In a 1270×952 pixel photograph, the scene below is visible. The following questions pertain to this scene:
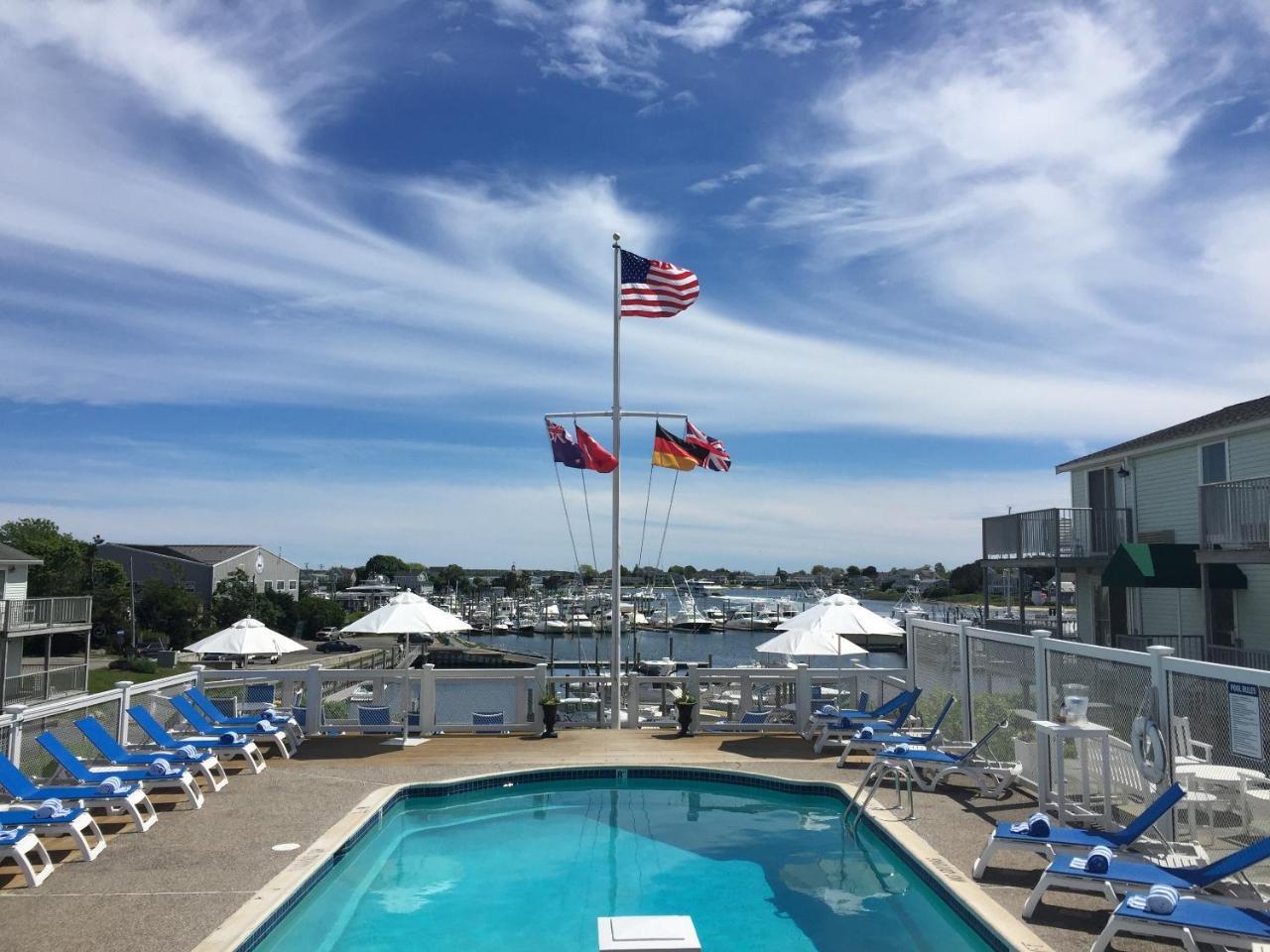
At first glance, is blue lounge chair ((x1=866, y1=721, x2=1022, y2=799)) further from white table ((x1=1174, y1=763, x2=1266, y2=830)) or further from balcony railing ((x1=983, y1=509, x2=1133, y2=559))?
balcony railing ((x1=983, y1=509, x2=1133, y2=559))

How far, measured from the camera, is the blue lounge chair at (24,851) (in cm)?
756

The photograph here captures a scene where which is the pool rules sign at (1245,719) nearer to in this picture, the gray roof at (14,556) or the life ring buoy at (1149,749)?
the life ring buoy at (1149,749)

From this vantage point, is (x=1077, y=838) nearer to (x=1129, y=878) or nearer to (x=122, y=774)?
(x=1129, y=878)

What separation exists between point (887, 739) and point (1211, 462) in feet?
41.8

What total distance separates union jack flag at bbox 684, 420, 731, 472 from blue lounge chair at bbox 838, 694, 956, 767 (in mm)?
4947

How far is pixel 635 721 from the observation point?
16203 mm

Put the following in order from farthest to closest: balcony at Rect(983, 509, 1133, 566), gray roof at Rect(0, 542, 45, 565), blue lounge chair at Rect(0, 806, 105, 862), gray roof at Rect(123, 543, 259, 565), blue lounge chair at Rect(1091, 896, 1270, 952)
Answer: gray roof at Rect(123, 543, 259, 565) < gray roof at Rect(0, 542, 45, 565) < balcony at Rect(983, 509, 1133, 566) < blue lounge chair at Rect(0, 806, 105, 862) < blue lounge chair at Rect(1091, 896, 1270, 952)

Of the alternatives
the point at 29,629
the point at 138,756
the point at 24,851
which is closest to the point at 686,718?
the point at 138,756

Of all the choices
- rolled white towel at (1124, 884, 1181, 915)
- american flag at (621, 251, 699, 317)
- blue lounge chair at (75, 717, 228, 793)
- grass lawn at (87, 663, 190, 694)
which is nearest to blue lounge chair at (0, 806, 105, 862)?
blue lounge chair at (75, 717, 228, 793)

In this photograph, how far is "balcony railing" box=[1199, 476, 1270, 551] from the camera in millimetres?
17359

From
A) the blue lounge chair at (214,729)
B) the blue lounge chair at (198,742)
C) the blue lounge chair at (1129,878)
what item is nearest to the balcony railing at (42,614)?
the blue lounge chair at (214,729)

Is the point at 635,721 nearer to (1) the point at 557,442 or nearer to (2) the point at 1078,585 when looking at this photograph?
(1) the point at 557,442

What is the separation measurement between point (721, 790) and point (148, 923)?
7393 millimetres

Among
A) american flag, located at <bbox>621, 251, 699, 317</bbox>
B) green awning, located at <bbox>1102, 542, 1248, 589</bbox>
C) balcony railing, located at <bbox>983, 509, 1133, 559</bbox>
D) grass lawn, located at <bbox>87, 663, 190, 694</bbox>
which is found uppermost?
american flag, located at <bbox>621, 251, 699, 317</bbox>
